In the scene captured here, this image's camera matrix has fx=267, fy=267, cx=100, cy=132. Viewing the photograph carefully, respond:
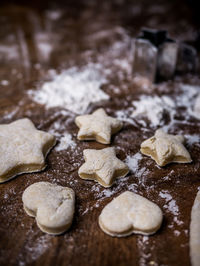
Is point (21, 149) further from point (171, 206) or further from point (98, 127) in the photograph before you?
point (171, 206)

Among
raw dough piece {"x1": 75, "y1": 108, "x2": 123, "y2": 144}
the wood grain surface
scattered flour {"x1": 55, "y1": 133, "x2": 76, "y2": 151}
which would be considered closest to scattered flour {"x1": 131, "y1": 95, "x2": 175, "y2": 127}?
the wood grain surface

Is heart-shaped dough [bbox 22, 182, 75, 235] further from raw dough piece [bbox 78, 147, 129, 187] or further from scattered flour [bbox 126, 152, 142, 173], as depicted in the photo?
scattered flour [bbox 126, 152, 142, 173]

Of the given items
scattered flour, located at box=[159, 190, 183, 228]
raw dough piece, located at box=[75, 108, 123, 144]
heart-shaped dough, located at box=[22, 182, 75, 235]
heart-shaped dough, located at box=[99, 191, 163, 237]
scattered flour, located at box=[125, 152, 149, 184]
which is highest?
raw dough piece, located at box=[75, 108, 123, 144]

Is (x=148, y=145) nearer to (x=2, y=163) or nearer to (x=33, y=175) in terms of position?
(x=33, y=175)

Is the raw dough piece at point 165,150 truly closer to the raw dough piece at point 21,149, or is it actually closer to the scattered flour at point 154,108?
the scattered flour at point 154,108

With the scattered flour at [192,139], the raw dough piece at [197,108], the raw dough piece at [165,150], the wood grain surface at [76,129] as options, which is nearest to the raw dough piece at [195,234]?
the wood grain surface at [76,129]

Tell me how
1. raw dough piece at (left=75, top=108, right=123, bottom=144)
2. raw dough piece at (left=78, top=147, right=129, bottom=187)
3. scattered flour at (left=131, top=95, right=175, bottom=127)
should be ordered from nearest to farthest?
1. raw dough piece at (left=78, top=147, right=129, bottom=187)
2. raw dough piece at (left=75, top=108, right=123, bottom=144)
3. scattered flour at (left=131, top=95, right=175, bottom=127)

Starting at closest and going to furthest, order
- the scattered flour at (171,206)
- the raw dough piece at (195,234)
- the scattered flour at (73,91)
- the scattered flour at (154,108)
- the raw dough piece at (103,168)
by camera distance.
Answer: the raw dough piece at (195,234), the scattered flour at (171,206), the raw dough piece at (103,168), the scattered flour at (154,108), the scattered flour at (73,91)

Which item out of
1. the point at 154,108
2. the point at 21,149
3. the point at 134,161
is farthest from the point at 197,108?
the point at 21,149
